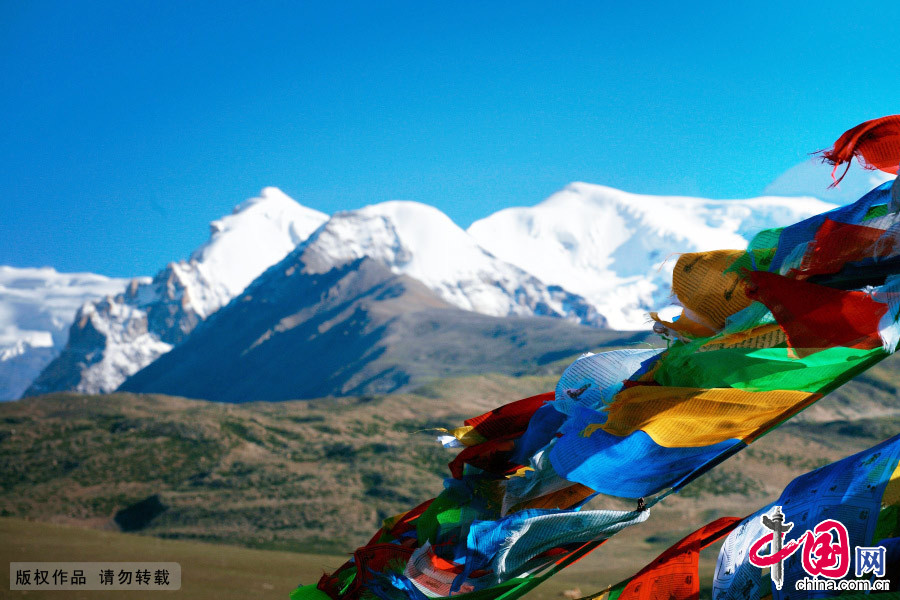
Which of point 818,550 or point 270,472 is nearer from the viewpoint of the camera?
point 818,550

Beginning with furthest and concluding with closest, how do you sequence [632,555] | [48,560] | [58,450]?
[58,450], [632,555], [48,560]

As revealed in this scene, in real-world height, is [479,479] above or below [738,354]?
below

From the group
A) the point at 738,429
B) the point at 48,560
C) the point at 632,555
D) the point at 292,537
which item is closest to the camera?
the point at 738,429

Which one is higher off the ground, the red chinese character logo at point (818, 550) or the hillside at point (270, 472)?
the hillside at point (270, 472)

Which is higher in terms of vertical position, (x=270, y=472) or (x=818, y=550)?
(x=270, y=472)

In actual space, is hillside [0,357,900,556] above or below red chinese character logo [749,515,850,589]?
above

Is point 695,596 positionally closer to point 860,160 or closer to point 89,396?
point 860,160

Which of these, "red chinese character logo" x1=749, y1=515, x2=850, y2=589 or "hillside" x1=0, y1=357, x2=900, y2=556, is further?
"hillside" x1=0, y1=357, x2=900, y2=556

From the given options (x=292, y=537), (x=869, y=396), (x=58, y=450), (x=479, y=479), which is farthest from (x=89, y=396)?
(x=479, y=479)

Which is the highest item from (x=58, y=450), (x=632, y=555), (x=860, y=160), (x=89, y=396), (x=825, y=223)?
(x=89, y=396)

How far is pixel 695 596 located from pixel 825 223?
2.50 meters

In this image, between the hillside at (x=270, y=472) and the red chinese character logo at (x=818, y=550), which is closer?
the red chinese character logo at (x=818, y=550)

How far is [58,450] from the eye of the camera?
66.6 metres

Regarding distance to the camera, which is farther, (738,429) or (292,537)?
(292,537)
